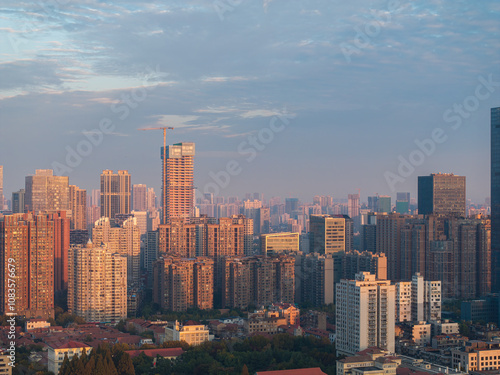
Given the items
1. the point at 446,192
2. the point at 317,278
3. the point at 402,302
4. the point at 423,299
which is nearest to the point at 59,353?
the point at 402,302

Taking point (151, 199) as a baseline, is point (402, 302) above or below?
below

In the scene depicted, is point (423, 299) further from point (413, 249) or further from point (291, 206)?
point (291, 206)

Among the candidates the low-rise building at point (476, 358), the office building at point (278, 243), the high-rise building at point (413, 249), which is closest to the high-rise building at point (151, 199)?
the office building at point (278, 243)

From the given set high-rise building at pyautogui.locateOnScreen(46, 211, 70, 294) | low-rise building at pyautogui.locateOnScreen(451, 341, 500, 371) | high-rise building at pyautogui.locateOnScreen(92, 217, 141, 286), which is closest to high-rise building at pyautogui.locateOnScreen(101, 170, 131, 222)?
high-rise building at pyautogui.locateOnScreen(92, 217, 141, 286)

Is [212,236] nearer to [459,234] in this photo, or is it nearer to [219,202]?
[459,234]

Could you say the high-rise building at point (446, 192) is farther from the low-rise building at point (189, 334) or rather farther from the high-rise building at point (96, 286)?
the low-rise building at point (189, 334)

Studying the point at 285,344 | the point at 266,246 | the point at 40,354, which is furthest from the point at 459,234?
the point at 40,354
